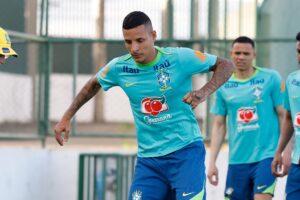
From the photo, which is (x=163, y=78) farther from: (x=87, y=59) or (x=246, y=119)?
(x=87, y=59)

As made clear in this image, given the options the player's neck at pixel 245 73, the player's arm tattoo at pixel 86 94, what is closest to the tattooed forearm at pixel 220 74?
the player's arm tattoo at pixel 86 94

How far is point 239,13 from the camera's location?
14930 millimetres

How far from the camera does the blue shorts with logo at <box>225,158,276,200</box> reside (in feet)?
34.2

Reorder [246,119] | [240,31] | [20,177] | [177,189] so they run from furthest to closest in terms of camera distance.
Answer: [240,31]
[20,177]
[246,119]
[177,189]

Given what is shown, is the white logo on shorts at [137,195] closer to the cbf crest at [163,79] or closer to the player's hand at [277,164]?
the cbf crest at [163,79]

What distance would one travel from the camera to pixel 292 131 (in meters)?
9.05

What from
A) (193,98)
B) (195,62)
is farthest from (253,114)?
(193,98)

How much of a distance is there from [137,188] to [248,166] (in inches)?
114

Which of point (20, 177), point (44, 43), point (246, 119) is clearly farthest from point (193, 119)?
point (44, 43)

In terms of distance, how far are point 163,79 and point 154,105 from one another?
0.69ft

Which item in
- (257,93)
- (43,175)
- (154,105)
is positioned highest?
(257,93)

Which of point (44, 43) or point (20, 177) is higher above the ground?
point (44, 43)

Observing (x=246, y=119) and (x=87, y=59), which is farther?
(x=87, y=59)

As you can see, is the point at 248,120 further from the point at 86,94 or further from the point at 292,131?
the point at 86,94
